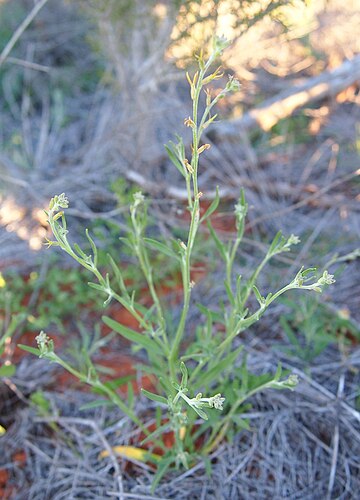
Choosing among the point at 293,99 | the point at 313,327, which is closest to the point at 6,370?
the point at 313,327

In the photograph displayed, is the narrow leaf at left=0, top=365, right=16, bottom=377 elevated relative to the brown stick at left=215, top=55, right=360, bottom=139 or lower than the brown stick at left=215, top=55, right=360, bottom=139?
lower

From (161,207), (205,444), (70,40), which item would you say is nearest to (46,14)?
(70,40)

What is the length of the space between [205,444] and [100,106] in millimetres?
2902

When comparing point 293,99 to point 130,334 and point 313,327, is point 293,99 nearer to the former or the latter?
point 313,327

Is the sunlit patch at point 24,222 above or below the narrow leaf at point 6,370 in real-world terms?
below

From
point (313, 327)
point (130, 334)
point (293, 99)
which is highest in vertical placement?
point (130, 334)

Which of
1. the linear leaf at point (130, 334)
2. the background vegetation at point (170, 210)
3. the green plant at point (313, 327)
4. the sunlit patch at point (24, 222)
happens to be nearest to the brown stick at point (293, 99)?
the background vegetation at point (170, 210)

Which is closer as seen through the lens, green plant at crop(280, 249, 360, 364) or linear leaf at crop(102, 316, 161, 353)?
linear leaf at crop(102, 316, 161, 353)

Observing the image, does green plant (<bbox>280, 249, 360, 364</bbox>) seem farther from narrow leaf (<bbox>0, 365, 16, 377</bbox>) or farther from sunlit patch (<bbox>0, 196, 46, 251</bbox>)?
sunlit patch (<bbox>0, 196, 46, 251</bbox>)

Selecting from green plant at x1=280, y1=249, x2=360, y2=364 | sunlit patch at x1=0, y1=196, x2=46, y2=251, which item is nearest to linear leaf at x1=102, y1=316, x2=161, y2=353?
green plant at x1=280, y1=249, x2=360, y2=364

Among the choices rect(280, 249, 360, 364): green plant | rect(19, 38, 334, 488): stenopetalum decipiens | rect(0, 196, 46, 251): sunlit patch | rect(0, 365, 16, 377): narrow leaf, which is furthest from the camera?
rect(0, 196, 46, 251): sunlit patch

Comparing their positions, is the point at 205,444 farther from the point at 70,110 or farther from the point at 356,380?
the point at 70,110

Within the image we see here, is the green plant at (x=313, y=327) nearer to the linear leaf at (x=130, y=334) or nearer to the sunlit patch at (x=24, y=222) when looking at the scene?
the linear leaf at (x=130, y=334)

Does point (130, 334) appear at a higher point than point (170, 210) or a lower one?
higher
